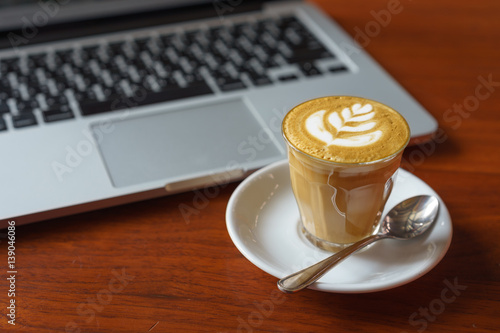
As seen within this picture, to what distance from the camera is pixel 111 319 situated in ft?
1.43

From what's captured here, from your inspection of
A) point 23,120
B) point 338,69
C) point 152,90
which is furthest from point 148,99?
point 338,69

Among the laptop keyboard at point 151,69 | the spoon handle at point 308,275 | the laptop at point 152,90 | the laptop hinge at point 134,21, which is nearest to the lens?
the spoon handle at point 308,275

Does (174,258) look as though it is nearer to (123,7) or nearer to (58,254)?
(58,254)

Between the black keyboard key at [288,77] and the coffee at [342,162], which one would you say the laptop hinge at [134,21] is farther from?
the coffee at [342,162]

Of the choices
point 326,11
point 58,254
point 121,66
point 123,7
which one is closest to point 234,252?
point 58,254

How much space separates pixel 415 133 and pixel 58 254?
14.7 inches

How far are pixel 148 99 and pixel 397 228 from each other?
325mm

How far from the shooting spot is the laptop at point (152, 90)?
0.55 meters

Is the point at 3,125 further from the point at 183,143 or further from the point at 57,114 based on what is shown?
the point at 183,143

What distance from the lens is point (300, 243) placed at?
497 mm

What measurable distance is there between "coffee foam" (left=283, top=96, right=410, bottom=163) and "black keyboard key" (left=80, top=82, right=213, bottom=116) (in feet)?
0.70

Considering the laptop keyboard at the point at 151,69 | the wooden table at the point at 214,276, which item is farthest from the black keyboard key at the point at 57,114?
the wooden table at the point at 214,276

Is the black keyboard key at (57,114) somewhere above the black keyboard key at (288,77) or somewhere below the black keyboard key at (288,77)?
below

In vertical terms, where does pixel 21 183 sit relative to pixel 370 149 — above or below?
below
